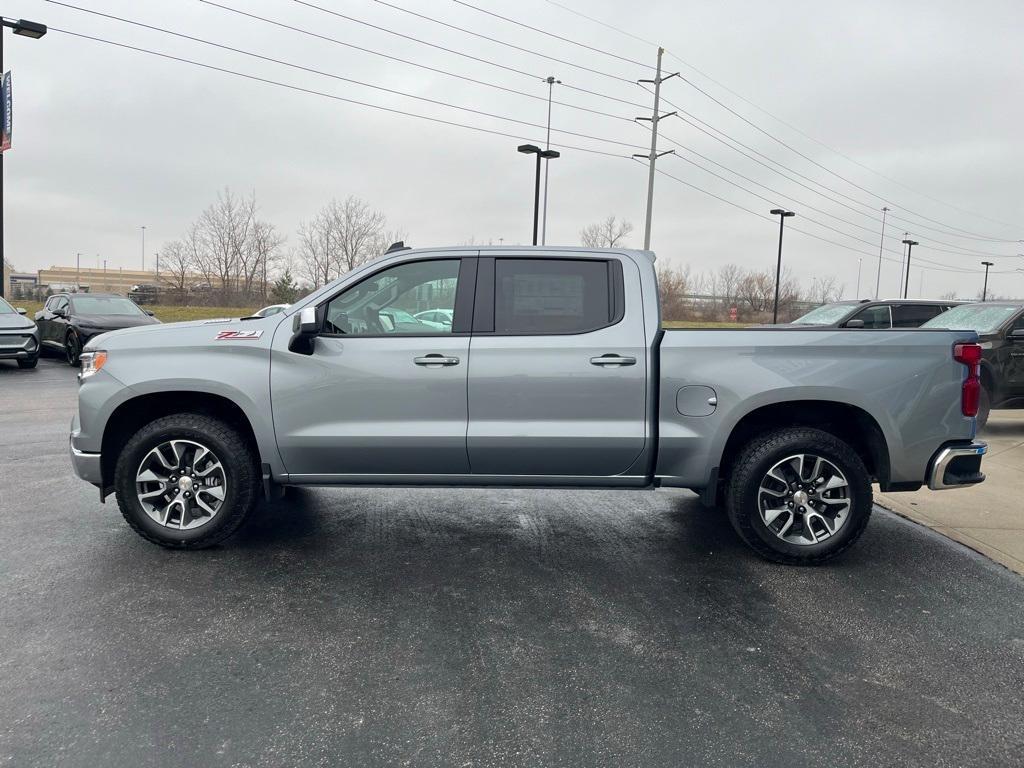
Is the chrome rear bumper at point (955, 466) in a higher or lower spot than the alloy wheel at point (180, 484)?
higher

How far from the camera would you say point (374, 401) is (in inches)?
189

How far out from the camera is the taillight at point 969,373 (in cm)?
474

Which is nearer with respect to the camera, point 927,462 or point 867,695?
point 867,695

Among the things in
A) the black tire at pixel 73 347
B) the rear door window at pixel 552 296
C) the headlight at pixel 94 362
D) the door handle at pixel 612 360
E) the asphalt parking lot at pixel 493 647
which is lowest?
the asphalt parking lot at pixel 493 647

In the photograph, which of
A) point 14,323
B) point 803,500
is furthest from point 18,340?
point 803,500

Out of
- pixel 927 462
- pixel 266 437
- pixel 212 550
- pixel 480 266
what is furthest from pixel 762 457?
pixel 212 550

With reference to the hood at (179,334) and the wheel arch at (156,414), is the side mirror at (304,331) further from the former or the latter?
the wheel arch at (156,414)

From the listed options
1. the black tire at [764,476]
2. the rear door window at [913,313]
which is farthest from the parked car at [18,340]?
the rear door window at [913,313]

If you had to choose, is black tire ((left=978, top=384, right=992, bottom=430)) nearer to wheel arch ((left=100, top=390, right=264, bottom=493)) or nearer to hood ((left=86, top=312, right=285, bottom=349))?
hood ((left=86, top=312, right=285, bottom=349))

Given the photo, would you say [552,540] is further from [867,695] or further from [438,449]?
[867,695]

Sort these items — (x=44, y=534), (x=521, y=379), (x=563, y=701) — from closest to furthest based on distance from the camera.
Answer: (x=563, y=701) → (x=521, y=379) → (x=44, y=534)

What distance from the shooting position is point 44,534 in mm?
5191

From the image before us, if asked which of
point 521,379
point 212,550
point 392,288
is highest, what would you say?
point 392,288

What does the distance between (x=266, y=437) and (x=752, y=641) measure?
305 centimetres
